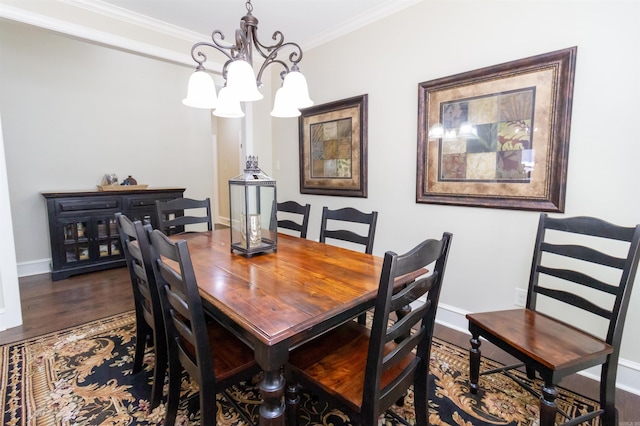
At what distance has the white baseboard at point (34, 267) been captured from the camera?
340 cm

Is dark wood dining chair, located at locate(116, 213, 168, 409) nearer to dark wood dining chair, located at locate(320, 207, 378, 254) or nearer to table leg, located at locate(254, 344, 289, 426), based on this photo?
table leg, located at locate(254, 344, 289, 426)

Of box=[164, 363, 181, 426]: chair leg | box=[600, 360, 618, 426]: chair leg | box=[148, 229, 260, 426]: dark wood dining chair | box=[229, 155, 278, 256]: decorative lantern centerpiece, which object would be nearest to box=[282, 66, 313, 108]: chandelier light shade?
box=[229, 155, 278, 256]: decorative lantern centerpiece

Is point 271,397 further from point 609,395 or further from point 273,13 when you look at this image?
point 273,13

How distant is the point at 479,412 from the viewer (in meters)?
1.50

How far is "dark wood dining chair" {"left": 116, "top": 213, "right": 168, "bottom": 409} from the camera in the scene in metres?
1.34

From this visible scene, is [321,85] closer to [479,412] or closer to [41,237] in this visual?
[479,412]

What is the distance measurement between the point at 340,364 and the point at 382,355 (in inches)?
12.1

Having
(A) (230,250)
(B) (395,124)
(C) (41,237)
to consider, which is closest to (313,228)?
(B) (395,124)

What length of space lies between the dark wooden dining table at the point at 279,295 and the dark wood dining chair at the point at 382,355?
6.7 inches

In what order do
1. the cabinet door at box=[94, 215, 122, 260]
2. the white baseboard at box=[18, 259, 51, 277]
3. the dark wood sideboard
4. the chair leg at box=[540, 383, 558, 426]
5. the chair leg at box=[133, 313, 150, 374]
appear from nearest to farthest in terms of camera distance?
1. the chair leg at box=[540, 383, 558, 426]
2. the chair leg at box=[133, 313, 150, 374]
3. the dark wood sideboard
4. the white baseboard at box=[18, 259, 51, 277]
5. the cabinet door at box=[94, 215, 122, 260]

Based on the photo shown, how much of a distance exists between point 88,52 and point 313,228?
3.56 metres

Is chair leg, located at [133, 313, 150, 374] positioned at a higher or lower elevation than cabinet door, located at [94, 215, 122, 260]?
lower

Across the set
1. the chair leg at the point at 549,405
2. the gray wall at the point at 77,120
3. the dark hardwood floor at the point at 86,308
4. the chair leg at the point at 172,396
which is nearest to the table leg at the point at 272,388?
the chair leg at the point at 172,396

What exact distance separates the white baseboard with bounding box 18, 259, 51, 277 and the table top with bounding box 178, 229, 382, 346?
304 cm
